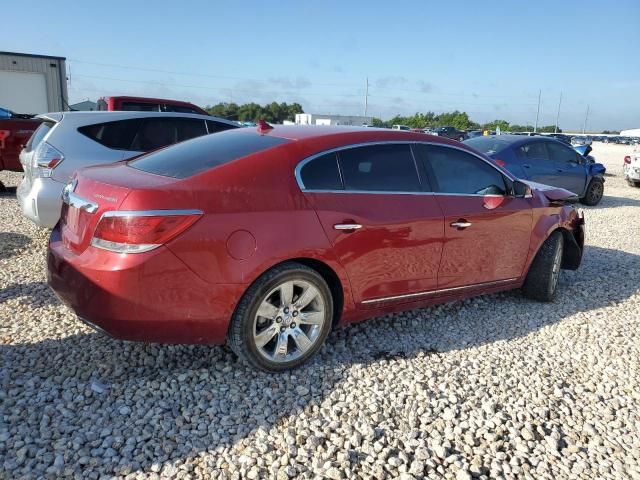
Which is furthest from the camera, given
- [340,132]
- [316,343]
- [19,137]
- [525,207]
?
[19,137]

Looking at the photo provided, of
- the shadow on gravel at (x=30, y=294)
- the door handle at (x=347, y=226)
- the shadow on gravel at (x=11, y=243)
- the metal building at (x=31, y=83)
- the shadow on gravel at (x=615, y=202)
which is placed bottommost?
the shadow on gravel at (x=615, y=202)

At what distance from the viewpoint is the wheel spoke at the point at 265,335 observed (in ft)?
10.8

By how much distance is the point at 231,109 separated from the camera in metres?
63.4

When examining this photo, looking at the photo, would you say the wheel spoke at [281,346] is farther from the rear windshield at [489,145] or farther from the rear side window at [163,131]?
the rear windshield at [489,145]

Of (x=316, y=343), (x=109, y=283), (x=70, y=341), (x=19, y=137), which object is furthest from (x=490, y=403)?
(x=19, y=137)

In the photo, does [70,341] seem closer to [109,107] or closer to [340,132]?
[340,132]

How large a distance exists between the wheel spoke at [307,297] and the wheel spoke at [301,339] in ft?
0.53

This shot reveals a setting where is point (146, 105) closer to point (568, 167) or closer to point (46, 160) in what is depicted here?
point (46, 160)

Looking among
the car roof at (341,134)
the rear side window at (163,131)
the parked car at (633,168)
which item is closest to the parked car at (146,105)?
the rear side window at (163,131)

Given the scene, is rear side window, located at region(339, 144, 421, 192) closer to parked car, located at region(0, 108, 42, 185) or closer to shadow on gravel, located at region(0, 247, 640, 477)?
shadow on gravel, located at region(0, 247, 640, 477)

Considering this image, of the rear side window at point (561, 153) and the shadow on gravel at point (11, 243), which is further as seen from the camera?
the rear side window at point (561, 153)

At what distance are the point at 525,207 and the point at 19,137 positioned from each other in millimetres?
8935

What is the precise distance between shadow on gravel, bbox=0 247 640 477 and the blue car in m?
6.32

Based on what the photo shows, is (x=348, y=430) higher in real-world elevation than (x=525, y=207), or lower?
lower
